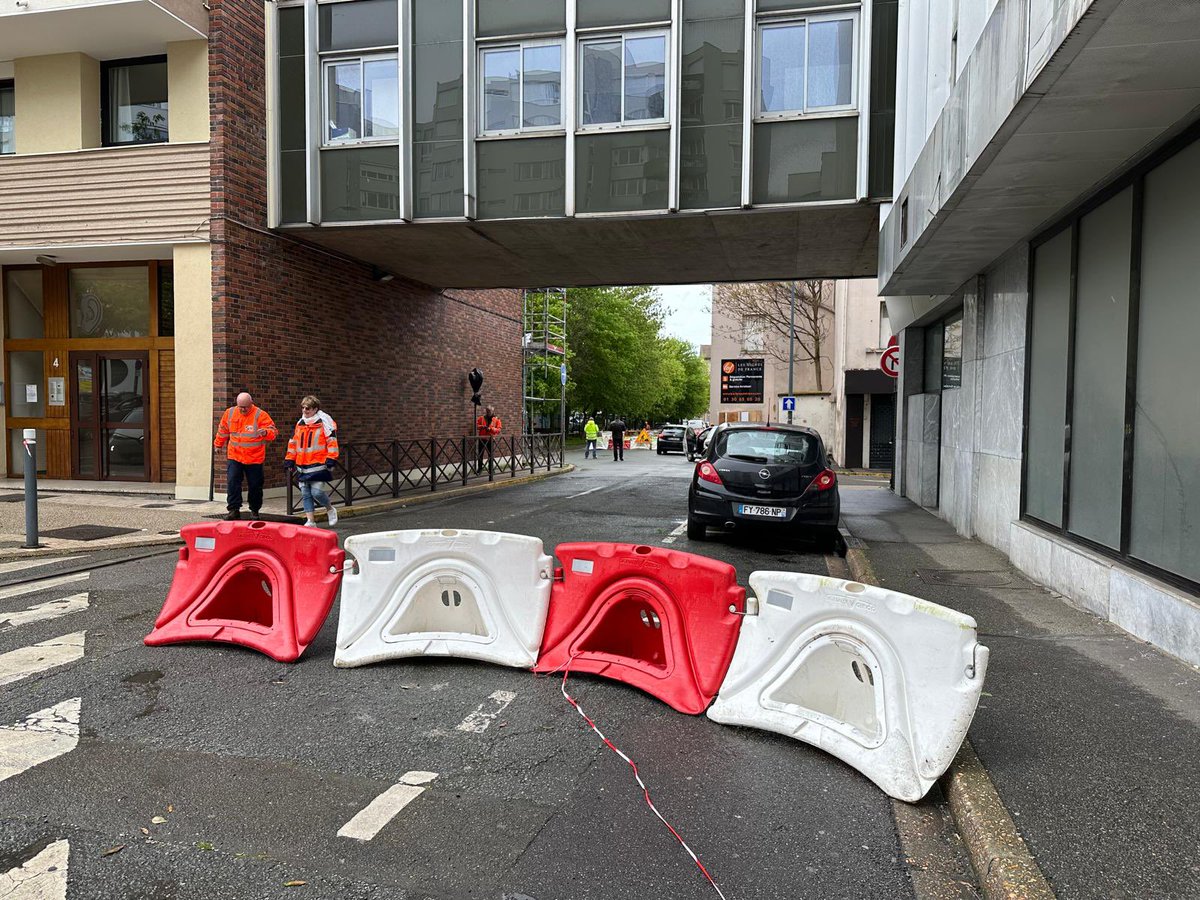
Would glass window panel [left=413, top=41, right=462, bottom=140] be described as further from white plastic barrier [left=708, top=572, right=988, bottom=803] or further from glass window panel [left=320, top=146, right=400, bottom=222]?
white plastic barrier [left=708, top=572, right=988, bottom=803]

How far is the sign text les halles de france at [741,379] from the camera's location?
3956 cm

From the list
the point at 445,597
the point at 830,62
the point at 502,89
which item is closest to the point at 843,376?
the point at 830,62

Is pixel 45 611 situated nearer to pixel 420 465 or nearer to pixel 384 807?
pixel 384 807

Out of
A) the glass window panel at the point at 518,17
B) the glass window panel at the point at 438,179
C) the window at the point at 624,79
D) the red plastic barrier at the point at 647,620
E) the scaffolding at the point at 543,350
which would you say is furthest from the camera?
the scaffolding at the point at 543,350

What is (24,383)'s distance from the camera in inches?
619

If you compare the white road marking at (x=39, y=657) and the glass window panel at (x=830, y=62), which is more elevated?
the glass window panel at (x=830, y=62)

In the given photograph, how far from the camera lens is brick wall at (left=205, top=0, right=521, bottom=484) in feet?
42.3

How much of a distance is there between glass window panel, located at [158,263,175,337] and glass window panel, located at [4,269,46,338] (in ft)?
Answer: 8.96

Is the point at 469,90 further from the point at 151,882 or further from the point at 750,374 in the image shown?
the point at 750,374

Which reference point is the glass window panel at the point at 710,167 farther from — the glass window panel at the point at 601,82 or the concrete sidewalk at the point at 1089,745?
the concrete sidewalk at the point at 1089,745

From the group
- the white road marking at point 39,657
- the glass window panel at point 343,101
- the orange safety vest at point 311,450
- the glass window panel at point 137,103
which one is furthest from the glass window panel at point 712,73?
the white road marking at point 39,657

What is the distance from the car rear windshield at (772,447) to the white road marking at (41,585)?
7062 millimetres

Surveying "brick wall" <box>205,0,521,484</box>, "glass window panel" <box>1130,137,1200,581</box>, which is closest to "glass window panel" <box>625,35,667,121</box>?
"brick wall" <box>205,0,521,484</box>

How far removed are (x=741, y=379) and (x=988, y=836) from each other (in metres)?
37.7
